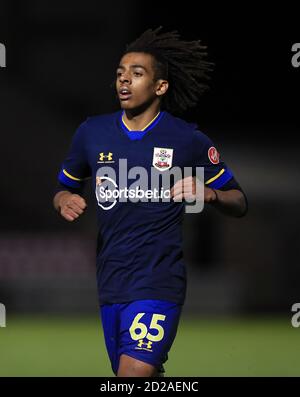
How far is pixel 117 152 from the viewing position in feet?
24.3

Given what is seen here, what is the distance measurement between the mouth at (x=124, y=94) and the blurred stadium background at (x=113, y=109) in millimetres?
9310

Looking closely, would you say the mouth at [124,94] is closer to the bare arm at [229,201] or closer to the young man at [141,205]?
the young man at [141,205]

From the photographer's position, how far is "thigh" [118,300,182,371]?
7.07 m

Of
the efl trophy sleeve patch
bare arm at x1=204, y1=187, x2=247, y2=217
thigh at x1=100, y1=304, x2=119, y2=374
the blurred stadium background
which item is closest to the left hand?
bare arm at x1=204, y1=187, x2=247, y2=217

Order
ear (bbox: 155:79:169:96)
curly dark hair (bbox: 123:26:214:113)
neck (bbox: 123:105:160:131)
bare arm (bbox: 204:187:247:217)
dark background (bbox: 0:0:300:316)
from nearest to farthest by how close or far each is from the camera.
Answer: bare arm (bbox: 204:187:247:217) < neck (bbox: 123:105:160:131) < ear (bbox: 155:79:169:96) < curly dark hair (bbox: 123:26:214:113) < dark background (bbox: 0:0:300:316)

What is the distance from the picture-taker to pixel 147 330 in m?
7.08

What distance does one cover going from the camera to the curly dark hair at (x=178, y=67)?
787 cm

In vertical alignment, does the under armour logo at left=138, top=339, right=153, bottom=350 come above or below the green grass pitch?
above

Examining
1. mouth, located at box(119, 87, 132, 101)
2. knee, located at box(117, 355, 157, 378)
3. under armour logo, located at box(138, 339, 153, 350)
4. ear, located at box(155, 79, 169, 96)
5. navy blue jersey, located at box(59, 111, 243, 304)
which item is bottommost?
knee, located at box(117, 355, 157, 378)

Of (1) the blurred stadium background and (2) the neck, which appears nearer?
(2) the neck

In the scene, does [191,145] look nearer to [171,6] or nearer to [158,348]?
[158,348]

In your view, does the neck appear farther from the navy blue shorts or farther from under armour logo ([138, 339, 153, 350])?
under armour logo ([138, 339, 153, 350])

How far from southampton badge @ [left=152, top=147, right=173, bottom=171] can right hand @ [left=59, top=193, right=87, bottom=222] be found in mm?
553

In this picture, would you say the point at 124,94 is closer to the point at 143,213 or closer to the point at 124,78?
the point at 124,78
